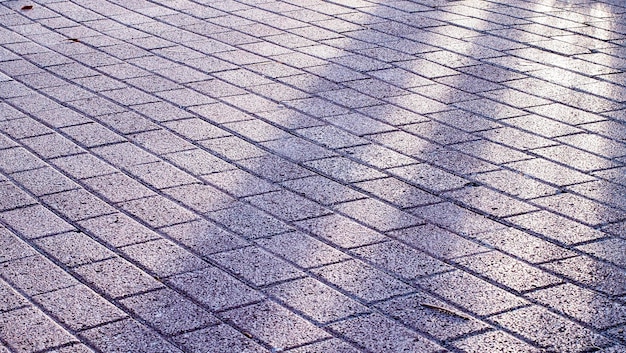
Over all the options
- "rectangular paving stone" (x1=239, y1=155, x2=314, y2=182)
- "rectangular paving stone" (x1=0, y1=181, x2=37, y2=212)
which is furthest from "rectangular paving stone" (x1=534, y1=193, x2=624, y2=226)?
"rectangular paving stone" (x1=0, y1=181, x2=37, y2=212)

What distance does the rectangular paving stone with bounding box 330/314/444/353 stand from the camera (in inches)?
126

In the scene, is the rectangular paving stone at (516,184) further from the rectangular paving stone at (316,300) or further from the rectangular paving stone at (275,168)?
the rectangular paving stone at (316,300)

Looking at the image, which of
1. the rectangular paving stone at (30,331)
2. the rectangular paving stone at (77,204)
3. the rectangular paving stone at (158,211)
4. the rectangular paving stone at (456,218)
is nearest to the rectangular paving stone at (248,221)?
the rectangular paving stone at (158,211)

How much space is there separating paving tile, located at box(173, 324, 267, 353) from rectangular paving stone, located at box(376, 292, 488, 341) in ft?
1.73

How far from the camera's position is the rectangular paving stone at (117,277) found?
3.52 m

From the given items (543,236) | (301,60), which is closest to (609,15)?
(301,60)

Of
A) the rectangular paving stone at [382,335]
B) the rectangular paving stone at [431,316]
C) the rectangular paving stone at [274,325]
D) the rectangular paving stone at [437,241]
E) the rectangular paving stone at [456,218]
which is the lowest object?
the rectangular paving stone at [274,325]

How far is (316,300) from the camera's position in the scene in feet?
11.4

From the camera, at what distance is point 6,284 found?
11.6 feet

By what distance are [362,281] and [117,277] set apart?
0.93 metres

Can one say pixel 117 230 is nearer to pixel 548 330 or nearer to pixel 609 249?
pixel 548 330

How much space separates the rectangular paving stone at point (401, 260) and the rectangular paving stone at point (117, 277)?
85cm

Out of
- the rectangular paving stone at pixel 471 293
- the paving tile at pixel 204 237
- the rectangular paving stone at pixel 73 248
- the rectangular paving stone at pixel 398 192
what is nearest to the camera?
the rectangular paving stone at pixel 471 293

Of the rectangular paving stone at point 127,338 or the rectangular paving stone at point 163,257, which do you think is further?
the rectangular paving stone at point 163,257
